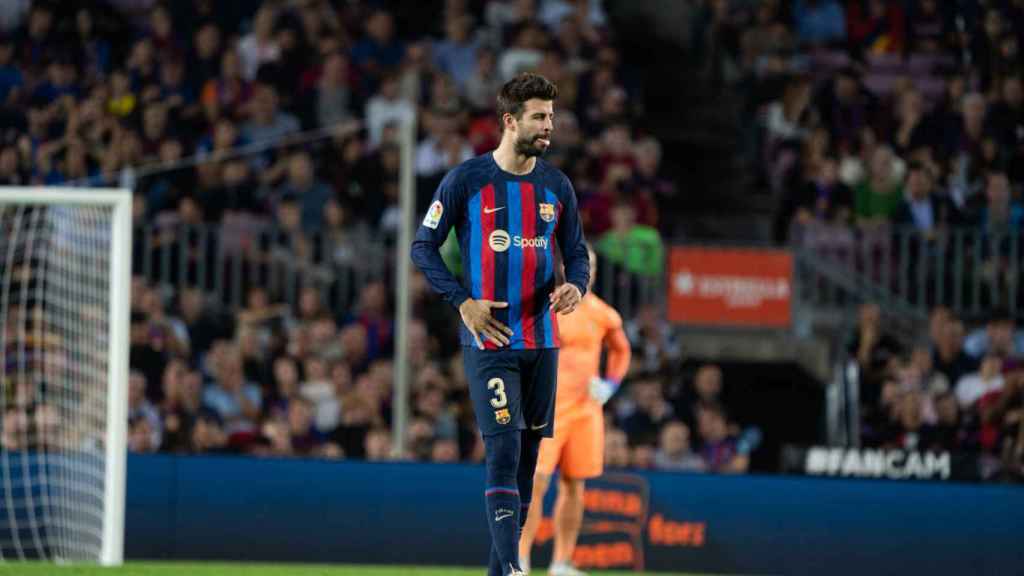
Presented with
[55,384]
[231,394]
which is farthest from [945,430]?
[55,384]

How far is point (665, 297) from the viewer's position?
1496 cm

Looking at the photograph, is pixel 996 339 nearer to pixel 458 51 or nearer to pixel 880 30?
pixel 880 30

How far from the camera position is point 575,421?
10.6 meters

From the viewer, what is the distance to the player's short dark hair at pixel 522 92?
24.3ft

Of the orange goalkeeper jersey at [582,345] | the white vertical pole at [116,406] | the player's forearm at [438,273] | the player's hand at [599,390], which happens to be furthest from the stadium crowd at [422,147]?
the player's forearm at [438,273]

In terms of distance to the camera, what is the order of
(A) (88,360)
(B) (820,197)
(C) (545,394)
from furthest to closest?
(B) (820,197) < (A) (88,360) < (C) (545,394)

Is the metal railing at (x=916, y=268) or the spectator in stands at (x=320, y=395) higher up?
the metal railing at (x=916, y=268)

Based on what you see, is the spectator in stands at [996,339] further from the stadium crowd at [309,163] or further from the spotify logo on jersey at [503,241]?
the spotify logo on jersey at [503,241]

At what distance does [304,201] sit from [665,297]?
3077mm

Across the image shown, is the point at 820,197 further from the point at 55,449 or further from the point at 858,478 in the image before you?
the point at 55,449

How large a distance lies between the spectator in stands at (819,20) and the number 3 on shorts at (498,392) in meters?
11.7

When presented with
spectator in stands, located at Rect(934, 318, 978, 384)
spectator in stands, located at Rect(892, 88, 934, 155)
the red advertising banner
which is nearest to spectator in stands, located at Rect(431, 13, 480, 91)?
the red advertising banner

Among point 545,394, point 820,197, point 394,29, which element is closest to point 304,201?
point 394,29

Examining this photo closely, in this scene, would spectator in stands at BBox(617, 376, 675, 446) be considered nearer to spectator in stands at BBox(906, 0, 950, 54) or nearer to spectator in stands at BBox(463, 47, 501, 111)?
spectator in stands at BBox(463, 47, 501, 111)
